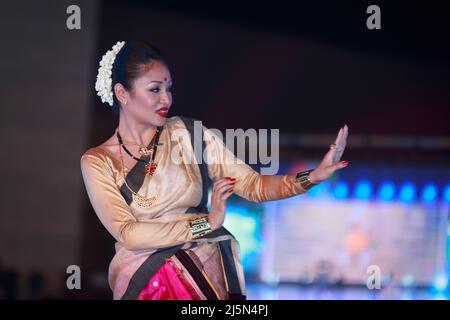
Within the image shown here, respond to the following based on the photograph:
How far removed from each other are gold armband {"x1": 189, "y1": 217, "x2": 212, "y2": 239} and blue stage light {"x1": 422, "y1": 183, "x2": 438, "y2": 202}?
213 cm

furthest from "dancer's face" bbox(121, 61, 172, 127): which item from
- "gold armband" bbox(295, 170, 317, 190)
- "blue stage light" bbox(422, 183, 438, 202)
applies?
"blue stage light" bbox(422, 183, 438, 202)

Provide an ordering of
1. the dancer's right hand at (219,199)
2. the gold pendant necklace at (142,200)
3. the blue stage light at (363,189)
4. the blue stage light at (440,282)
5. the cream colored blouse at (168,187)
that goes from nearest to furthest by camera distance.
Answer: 1. the dancer's right hand at (219,199)
2. the cream colored blouse at (168,187)
3. the gold pendant necklace at (142,200)
4. the blue stage light at (440,282)
5. the blue stage light at (363,189)

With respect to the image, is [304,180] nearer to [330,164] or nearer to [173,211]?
[330,164]

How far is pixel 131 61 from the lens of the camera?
306cm

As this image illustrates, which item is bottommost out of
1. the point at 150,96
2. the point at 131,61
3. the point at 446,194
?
the point at 446,194

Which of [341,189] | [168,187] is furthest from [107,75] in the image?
[341,189]

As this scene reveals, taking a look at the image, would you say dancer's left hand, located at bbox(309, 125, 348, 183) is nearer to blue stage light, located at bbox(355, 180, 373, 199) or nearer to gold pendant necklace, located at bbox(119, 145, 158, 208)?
gold pendant necklace, located at bbox(119, 145, 158, 208)

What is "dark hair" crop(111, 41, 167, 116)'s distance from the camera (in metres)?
3.06

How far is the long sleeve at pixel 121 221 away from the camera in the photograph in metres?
2.89

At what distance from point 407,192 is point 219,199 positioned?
2.15 metres

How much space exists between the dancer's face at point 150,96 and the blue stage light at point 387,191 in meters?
1.92

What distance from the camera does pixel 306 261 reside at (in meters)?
4.27

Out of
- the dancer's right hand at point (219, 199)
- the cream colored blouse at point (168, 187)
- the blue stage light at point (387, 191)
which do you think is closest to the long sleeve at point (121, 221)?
the cream colored blouse at point (168, 187)

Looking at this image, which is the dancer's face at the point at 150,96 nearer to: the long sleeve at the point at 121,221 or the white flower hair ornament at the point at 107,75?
the white flower hair ornament at the point at 107,75
